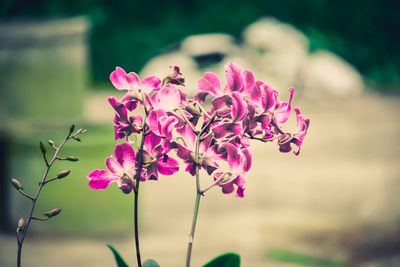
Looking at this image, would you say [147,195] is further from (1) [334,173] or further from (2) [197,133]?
(2) [197,133]

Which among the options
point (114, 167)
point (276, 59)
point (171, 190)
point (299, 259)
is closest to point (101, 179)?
point (114, 167)

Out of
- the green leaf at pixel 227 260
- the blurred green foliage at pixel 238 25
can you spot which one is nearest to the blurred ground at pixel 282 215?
the green leaf at pixel 227 260

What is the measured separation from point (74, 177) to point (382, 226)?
226 cm

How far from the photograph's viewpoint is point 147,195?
556cm

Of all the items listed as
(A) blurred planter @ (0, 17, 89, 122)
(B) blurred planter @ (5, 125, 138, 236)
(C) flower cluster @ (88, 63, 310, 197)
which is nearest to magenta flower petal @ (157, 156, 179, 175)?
(C) flower cluster @ (88, 63, 310, 197)

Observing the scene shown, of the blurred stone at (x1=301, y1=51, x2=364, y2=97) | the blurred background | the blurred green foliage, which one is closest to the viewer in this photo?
the blurred background

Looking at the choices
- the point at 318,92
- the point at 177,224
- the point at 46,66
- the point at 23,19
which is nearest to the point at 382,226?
the point at 177,224

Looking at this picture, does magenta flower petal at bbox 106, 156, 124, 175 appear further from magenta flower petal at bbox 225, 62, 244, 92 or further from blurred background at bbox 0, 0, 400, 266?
blurred background at bbox 0, 0, 400, 266

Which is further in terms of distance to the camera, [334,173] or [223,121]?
Result: [334,173]

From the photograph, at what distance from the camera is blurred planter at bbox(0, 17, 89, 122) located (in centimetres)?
473

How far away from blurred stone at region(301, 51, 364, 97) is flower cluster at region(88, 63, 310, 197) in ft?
35.3

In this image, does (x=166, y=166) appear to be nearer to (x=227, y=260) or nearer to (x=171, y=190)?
(x=227, y=260)

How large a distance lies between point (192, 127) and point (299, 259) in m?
2.94

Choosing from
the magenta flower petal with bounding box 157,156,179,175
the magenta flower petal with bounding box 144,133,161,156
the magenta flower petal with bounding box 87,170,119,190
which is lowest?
the magenta flower petal with bounding box 87,170,119,190
